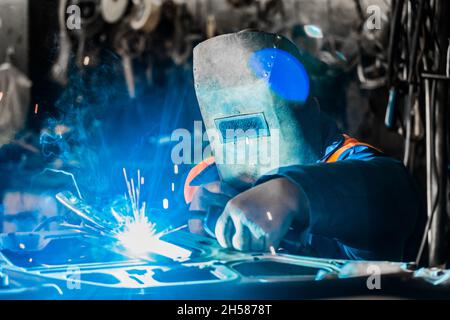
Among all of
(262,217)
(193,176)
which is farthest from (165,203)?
(262,217)

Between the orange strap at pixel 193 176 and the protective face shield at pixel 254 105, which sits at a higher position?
the protective face shield at pixel 254 105

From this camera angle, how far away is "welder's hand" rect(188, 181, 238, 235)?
82.7 inches

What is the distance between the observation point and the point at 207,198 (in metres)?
2.14

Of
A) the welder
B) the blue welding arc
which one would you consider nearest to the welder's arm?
the welder

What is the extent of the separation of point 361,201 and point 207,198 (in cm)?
53

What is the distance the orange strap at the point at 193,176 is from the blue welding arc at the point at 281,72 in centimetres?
34

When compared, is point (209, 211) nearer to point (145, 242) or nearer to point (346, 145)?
point (145, 242)

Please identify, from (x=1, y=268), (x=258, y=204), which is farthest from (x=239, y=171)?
(x=1, y=268)

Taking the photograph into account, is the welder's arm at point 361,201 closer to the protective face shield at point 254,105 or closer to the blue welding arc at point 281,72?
the protective face shield at point 254,105

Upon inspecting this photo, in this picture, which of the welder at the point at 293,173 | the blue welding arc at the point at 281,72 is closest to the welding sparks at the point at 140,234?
the welder at the point at 293,173

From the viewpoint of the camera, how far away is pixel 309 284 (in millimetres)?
2051

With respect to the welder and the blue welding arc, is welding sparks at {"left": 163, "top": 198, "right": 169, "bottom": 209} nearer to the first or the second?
the welder

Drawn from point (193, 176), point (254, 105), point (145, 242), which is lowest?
point (145, 242)

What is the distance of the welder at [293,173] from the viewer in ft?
6.63
